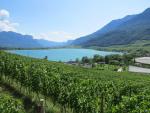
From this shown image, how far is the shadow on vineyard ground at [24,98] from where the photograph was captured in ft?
134

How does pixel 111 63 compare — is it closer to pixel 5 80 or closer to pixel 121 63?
pixel 121 63

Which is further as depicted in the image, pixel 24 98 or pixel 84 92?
pixel 24 98

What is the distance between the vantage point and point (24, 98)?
155ft

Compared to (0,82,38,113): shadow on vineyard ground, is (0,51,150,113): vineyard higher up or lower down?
higher up

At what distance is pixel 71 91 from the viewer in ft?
116

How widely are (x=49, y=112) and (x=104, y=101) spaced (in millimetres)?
9555

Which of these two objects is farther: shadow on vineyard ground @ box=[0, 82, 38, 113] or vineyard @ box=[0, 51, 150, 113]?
shadow on vineyard ground @ box=[0, 82, 38, 113]

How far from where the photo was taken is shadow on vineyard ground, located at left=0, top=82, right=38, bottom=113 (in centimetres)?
4094

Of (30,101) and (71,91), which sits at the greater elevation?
(71,91)

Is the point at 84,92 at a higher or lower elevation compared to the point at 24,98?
higher

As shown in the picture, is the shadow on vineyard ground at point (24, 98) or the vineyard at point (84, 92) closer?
the vineyard at point (84, 92)

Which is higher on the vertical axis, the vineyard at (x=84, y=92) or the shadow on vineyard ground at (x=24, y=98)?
the vineyard at (x=84, y=92)

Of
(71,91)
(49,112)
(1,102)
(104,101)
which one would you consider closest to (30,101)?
(49,112)

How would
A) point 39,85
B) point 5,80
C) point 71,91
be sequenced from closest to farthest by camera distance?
point 71,91 < point 39,85 < point 5,80
